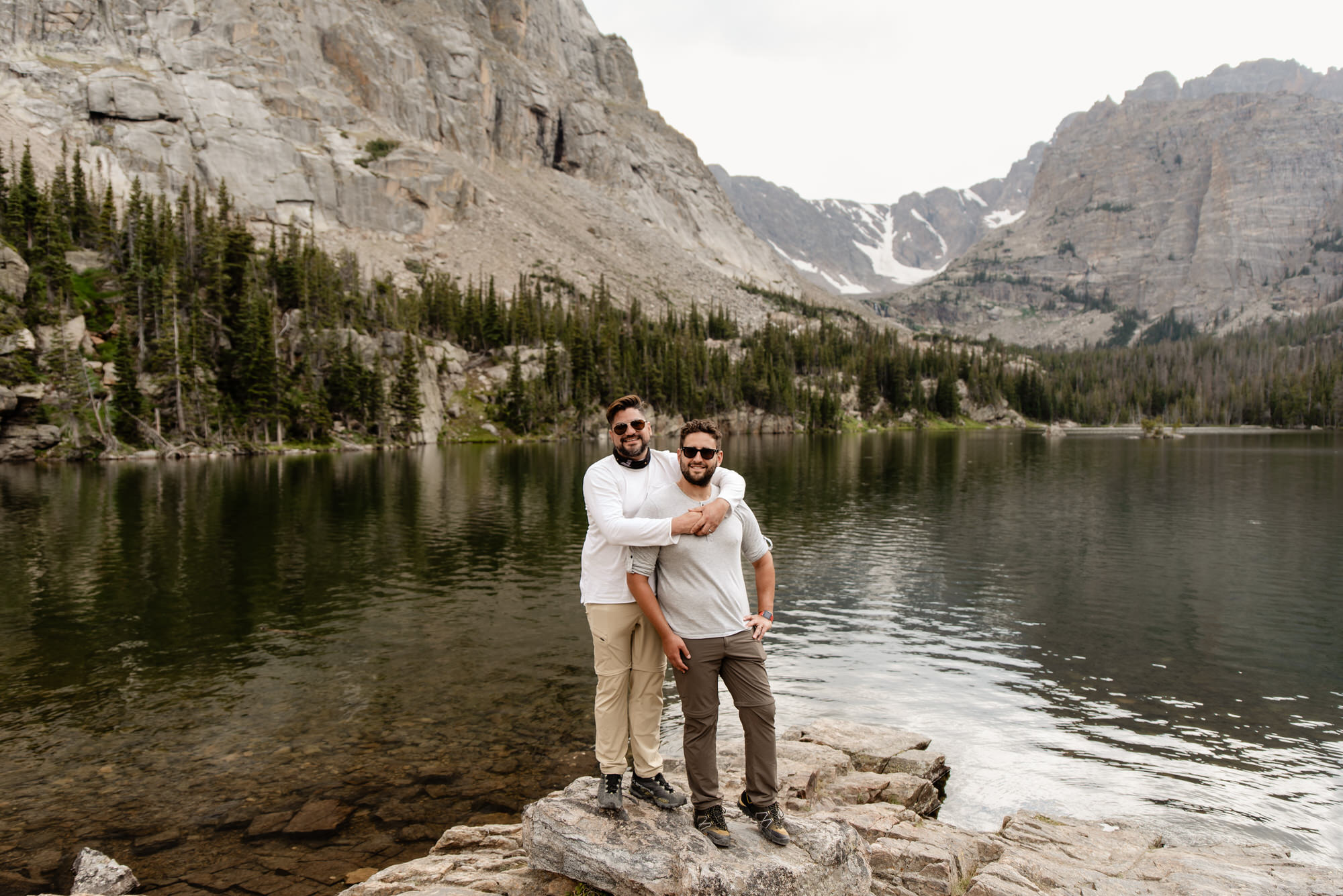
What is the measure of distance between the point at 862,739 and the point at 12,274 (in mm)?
97379

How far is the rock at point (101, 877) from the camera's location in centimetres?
832

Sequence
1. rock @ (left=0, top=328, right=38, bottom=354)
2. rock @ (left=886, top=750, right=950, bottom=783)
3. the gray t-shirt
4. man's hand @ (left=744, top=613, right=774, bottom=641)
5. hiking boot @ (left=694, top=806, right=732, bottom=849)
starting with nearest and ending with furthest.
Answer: hiking boot @ (left=694, top=806, right=732, bottom=849) < the gray t-shirt < man's hand @ (left=744, top=613, right=774, bottom=641) < rock @ (left=886, top=750, right=950, bottom=783) < rock @ (left=0, top=328, right=38, bottom=354)

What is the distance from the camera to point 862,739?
12.8 meters

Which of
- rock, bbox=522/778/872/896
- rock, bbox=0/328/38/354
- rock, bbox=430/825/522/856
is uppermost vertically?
rock, bbox=0/328/38/354

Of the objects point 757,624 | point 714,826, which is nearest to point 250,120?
point 757,624

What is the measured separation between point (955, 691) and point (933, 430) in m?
177

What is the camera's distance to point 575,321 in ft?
478

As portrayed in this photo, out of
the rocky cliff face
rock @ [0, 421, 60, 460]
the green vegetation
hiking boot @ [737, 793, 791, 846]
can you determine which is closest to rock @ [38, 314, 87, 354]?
rock @ [0, 421, 60, 460]

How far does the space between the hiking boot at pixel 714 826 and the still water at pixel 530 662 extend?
496cm

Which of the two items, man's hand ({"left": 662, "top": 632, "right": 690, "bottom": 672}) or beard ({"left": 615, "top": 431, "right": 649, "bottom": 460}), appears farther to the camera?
beard ({"left": 615, "top": 431, "right": 649, "bottom": 460})

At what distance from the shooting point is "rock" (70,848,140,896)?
8320 mm

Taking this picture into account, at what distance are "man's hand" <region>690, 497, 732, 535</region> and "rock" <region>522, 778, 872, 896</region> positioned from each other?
279cm

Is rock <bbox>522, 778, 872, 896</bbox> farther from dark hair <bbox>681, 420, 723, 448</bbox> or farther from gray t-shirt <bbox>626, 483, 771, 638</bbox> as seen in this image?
dark hair <bbox>681, 420, 723, 448</bbox>

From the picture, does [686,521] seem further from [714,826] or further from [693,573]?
[714,826]
